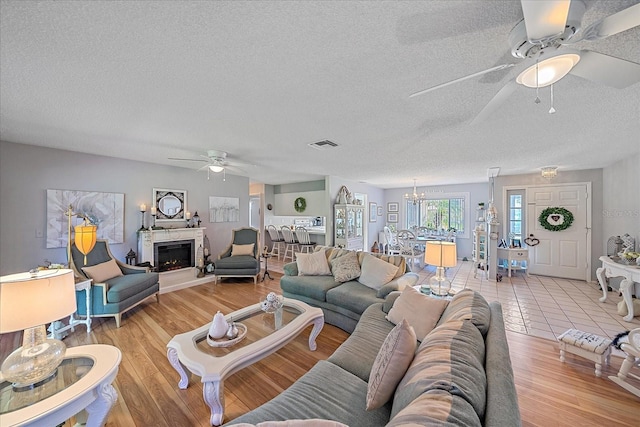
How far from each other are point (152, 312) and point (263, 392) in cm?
241

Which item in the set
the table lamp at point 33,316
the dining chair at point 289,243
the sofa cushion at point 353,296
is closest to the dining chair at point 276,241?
the dining chair at point 289,243

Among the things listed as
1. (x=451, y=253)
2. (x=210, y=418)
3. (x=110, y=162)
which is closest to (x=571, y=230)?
(x=451, y=253)

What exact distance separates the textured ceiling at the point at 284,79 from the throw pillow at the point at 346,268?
1567 mm

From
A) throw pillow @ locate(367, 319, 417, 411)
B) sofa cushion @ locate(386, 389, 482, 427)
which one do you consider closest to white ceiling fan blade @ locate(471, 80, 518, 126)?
throw pillow @ locate(367, 319, 417, 411)

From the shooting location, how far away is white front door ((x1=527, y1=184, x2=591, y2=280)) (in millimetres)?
4852

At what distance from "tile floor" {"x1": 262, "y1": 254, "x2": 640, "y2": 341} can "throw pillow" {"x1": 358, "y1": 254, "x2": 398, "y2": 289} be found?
1638 mm

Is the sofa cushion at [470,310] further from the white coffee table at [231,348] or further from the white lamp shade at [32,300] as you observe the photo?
the white lamp shade at [32,300]

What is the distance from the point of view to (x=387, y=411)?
121 cm

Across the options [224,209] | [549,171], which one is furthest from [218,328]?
[549,171]

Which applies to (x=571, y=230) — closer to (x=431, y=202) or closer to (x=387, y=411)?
(x=431, y=202)

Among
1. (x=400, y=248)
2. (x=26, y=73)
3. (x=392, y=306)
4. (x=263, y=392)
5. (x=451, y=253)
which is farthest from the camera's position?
(x=400, y=248)

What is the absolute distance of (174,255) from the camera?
15.6 feet

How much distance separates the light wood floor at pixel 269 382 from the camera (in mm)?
1667

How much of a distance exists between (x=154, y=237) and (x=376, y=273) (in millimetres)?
3938
